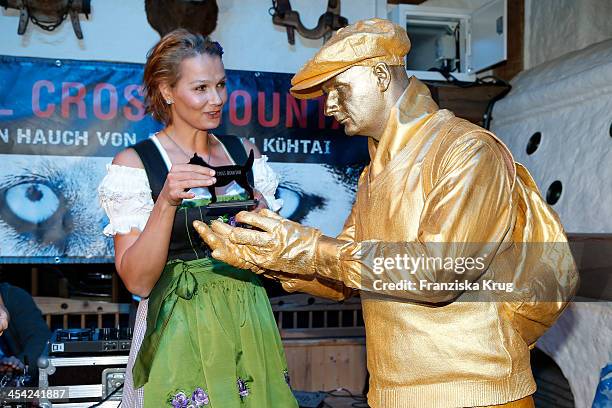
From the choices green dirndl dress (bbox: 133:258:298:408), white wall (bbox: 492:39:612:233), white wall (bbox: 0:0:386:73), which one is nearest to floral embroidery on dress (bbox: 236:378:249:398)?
green dirndl dress (bbox: 133:258:298:408)

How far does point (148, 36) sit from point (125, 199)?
6.34 ft

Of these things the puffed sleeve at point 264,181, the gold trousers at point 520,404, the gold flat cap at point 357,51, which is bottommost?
the gold trousers at point 520,404

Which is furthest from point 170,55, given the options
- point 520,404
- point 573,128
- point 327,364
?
point 327,364

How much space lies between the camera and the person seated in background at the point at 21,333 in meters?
3.05

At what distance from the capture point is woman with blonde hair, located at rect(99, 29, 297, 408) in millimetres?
1720

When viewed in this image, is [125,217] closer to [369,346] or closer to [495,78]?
[369,346]

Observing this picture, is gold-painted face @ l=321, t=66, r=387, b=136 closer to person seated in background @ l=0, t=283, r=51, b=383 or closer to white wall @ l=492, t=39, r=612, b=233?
white wall @ l=492, t=39, r=612, b=233

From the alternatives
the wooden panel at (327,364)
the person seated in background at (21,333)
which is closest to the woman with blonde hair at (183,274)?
the person seated in background at (21,333)

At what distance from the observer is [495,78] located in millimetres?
3896

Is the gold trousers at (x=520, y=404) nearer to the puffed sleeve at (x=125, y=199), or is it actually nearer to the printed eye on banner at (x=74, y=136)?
the puffed sleeve at (x=125, y=199)

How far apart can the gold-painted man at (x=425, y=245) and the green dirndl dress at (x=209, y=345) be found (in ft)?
1.61

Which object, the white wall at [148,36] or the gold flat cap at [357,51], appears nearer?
the gold flat cap at [357,51]

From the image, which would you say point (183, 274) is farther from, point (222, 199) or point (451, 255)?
point (451, 255)

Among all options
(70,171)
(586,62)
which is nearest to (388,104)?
(586,62)
